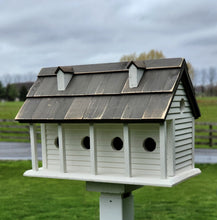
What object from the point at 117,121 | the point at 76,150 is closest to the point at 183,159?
the point at 117,121

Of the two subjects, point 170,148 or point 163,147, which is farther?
point 170,148

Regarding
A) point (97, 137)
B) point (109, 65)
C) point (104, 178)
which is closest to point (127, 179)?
point (104, 178)

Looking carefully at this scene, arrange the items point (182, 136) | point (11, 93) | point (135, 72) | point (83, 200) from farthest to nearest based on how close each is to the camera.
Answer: point (11, 93) < point (83, 200) < point (182, 136) < point (135, 72)

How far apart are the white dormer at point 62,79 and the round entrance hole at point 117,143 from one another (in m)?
0.88

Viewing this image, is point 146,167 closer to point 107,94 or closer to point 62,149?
point 107,94

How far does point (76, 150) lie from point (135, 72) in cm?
114

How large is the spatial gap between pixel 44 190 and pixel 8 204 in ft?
4.23

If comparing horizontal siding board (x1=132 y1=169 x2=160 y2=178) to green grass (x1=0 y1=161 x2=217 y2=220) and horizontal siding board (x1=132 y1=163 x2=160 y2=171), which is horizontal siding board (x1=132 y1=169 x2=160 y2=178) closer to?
horizontal siding board (x1=132 y1=163 x2=160 y2=171)

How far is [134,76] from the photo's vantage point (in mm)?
3988

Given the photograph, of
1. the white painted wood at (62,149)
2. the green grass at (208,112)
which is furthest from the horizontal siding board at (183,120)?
the green grass at (208,112)

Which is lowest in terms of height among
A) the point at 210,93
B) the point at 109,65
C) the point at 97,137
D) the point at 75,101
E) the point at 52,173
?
the point at 210,93

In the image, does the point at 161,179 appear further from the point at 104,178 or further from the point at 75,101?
the point at 75,101

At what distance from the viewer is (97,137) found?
4219mm

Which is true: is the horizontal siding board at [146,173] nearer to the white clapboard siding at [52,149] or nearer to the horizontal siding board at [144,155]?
the horizontal siding board at [144,155]
